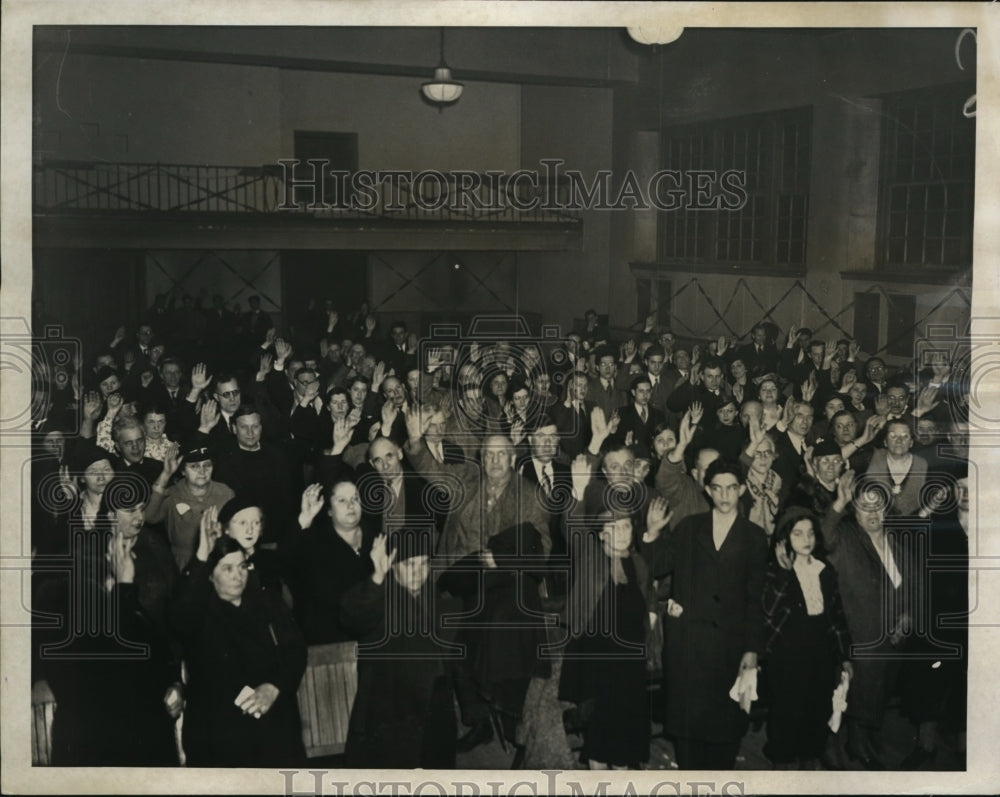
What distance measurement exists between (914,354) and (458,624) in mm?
2759

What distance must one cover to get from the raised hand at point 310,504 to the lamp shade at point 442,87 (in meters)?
2.09

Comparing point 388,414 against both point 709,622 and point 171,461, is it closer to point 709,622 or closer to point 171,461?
point 171,461

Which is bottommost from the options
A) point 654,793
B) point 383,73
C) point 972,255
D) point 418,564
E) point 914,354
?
point 654,793

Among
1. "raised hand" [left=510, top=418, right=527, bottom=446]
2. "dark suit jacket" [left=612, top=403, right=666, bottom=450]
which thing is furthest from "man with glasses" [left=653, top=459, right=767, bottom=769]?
"raised hand" [left=510, top=418, right=527, bottom=446]

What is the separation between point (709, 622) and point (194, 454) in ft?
9.24

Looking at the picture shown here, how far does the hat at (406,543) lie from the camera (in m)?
6.48

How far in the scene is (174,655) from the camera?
6.45 metres

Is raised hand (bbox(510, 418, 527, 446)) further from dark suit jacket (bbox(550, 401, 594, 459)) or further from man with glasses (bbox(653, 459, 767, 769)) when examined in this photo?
man with glasses (bbox(653, 459, 767, 769))

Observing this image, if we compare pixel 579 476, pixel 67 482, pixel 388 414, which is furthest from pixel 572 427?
pixel 67 482

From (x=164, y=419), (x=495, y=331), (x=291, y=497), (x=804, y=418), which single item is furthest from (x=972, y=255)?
(x=164, y=419)

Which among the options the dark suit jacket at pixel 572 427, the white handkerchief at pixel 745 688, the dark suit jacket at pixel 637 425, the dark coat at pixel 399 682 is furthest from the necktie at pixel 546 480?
the white handkerchief at pixel 745 688

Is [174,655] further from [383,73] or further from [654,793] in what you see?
[383,73]

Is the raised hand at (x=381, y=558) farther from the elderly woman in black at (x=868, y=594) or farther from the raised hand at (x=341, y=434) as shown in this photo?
the elderly woman in black at (x=868, y=594)

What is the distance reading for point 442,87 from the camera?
6500mm
